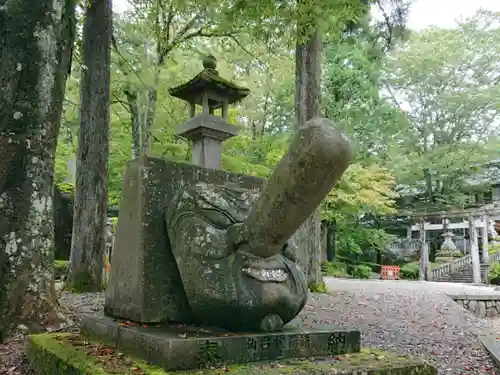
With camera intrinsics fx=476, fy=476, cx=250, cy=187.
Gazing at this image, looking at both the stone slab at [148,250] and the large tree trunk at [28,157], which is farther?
the large tree trunk at [28,157]

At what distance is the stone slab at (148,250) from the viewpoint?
3.26 m

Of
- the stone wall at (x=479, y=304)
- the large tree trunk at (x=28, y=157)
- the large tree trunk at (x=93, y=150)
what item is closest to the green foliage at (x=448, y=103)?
the stone wall at (x=479, y=304)

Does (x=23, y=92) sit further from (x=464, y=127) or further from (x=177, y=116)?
(x=464, y=127)

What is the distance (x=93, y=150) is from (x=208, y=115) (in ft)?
12.1

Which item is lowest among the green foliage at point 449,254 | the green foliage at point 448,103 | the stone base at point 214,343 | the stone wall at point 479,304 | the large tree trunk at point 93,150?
the stone wall at point 479,304

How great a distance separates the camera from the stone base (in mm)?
2688

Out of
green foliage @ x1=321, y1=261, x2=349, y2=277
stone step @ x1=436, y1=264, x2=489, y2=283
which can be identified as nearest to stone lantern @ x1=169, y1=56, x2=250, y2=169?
green foliage @ x1=321, y1=261, x2=349, y2=277

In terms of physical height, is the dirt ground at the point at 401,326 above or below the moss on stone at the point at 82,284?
below

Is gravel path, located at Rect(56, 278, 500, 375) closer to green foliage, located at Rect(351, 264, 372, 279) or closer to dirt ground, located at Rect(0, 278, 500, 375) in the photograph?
dirt ground, located at Rect(0, 278, 500, 375)

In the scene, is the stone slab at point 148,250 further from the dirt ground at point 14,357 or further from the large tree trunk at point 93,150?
the large tree trunk at point 93,150

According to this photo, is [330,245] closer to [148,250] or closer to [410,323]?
[410,323]

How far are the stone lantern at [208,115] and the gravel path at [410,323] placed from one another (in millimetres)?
2823

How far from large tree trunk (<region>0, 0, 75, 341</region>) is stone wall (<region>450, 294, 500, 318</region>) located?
41.6ft

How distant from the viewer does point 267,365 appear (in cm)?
285
